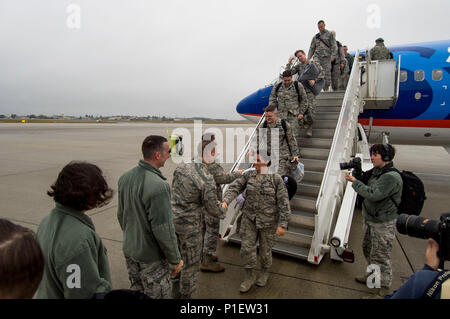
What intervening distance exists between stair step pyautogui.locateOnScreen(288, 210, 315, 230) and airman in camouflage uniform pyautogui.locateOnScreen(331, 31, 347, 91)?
16.5 feet

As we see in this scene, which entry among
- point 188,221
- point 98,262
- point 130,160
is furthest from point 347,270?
point 130,160

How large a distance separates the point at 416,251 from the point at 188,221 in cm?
424

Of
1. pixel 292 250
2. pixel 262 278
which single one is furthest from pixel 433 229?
pixel 292 250

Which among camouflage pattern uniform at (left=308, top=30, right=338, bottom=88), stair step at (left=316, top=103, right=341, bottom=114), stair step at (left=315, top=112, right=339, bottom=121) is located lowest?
stair step at (left=315, top=112, right=339, bottom=121)

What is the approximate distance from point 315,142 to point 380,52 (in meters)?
4.37

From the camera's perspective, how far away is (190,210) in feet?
9.52

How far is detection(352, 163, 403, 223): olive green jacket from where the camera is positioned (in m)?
3.01

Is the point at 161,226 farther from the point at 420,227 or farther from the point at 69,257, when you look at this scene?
the point at 420,227

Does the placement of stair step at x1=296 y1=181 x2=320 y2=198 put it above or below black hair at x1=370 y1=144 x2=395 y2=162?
below

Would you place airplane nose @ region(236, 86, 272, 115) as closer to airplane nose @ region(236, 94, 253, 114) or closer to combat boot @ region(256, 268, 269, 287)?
airplane nose @ region(236, 94, 253, 114)

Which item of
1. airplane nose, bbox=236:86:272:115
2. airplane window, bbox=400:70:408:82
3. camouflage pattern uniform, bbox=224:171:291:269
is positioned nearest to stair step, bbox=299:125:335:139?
camouflage pattern uniform, bbox=224:171:291:269

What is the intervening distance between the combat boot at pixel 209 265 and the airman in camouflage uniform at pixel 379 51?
7.63 metres

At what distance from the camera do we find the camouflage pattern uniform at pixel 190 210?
2881 millimetres
